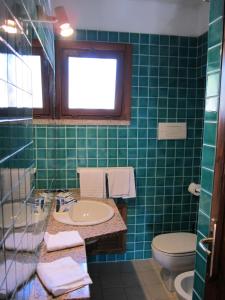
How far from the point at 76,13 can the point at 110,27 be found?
32cm

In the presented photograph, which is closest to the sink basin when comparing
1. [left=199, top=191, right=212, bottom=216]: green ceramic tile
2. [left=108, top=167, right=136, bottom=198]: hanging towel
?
[left=108, top=167, right=136, bottom=198]: hanging towel

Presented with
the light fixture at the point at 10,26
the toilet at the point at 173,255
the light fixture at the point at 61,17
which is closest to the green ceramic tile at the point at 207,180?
the light fixture at the point at 10,26

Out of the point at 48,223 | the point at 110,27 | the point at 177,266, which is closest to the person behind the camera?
the point at 48,223

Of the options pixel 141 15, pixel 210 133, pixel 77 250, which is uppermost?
pixel 141 15

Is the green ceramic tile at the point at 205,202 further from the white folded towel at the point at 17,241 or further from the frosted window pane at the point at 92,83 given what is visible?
the frosted window pane at the point at 92,83

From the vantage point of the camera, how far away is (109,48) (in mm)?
2363

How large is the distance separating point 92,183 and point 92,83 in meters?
0.95

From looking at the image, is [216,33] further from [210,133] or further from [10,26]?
[10,26]

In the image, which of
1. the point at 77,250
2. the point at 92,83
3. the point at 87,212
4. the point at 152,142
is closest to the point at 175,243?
the point at 87,212

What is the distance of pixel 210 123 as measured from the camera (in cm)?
120

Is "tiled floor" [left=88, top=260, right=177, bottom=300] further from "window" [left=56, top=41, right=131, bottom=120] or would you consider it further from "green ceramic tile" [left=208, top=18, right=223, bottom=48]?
"green ceramic tile" [left=208, top=18, right=223, bottom=48]

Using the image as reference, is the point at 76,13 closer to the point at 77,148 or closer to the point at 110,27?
the point at 110,27

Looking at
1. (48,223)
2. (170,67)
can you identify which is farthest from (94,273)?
(170,67)

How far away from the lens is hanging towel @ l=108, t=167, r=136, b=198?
8.05ft
